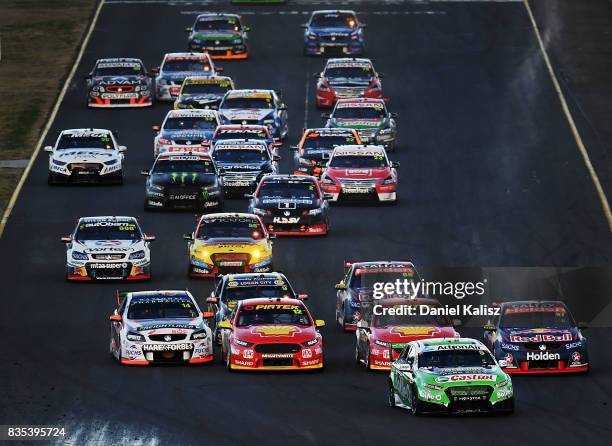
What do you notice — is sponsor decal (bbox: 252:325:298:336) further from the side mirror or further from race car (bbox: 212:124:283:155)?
race car (bbox: 212:124:283:155)

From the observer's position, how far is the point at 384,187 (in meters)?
59.4

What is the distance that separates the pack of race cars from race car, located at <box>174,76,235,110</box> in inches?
2.8

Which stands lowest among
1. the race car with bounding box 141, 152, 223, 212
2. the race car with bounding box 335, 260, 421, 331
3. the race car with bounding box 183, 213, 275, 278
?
the race car with bounding box 141, 152, 223, 212

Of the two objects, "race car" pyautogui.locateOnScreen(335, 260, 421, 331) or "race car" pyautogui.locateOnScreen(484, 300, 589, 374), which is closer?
"race car" pyautogui.locateOnScreen(484, 300, 589, 374)

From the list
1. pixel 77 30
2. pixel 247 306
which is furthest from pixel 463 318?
pixel 77 30

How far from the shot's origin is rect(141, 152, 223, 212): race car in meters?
58.2

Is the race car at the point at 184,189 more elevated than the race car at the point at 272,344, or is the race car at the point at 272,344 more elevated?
the race car at the point at 272,344

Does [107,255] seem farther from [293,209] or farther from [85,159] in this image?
[85,159]

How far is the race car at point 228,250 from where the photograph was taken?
1951 inches

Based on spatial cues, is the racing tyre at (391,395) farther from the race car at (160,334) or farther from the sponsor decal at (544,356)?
the race car at (160,334)

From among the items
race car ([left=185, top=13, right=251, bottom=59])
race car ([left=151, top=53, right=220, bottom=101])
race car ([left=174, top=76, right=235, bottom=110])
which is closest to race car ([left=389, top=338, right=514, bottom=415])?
race car ([left=174, top=76, right=235, bottom=110])

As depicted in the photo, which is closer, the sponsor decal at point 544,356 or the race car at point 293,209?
the sponsor decal at point 544,356

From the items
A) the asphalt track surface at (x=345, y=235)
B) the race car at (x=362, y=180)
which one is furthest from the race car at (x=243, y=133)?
the race car at (x=362, y=180)

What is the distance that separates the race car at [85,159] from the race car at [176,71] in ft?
42.6
